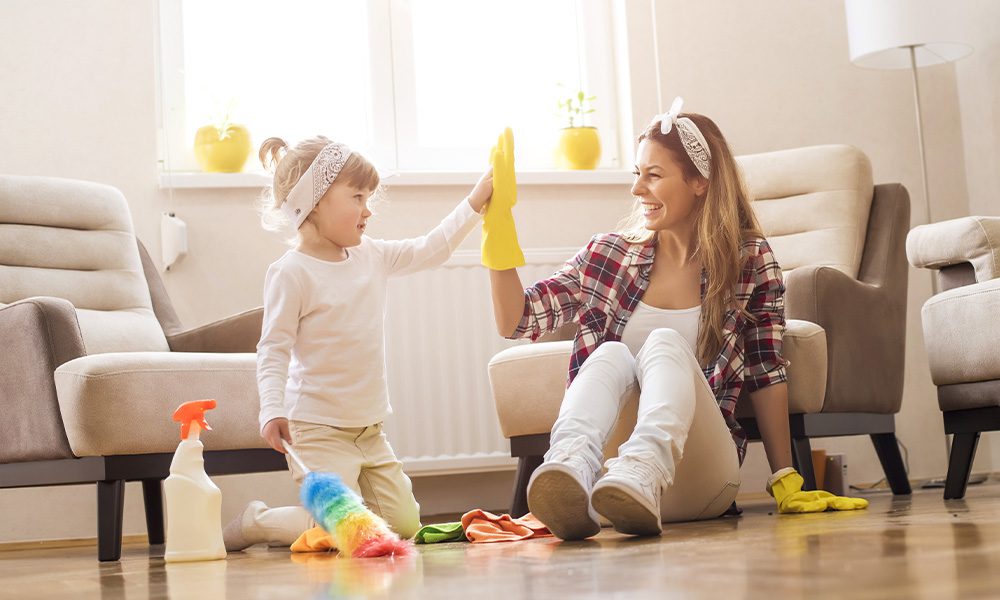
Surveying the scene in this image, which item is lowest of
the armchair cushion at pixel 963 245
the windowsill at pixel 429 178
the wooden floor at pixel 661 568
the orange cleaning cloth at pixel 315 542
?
the orange cleaning cloth at pixel 315 542

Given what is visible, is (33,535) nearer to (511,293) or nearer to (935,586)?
(511,293)

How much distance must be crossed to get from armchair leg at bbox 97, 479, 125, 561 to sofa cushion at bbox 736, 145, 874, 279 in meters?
1.78

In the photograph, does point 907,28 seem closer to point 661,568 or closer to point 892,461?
point 892,461

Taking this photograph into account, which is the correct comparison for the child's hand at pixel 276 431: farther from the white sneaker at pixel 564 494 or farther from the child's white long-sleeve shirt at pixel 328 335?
the white sneaker at pixel 564 494

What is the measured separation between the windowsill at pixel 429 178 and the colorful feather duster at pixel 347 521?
5.17 feet

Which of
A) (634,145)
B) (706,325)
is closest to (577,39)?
(634,145)

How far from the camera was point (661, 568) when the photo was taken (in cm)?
106

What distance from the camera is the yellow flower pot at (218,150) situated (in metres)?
3.23

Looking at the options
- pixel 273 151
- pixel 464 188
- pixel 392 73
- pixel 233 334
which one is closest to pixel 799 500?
pixel 273 151

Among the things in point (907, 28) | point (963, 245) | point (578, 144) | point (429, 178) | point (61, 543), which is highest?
point (907, 28)

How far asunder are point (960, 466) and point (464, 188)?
1725 mm

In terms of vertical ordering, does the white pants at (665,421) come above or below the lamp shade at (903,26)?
below

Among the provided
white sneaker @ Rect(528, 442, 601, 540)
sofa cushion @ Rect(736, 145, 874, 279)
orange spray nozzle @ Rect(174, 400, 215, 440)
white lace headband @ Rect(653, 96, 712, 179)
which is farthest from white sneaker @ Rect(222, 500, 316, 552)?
sofa cushion @ Rect(736, 145, 874, 279)

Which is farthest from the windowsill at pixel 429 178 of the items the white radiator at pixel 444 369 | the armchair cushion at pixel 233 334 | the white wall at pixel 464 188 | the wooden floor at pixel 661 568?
the wooden floor at pixel 661 568
